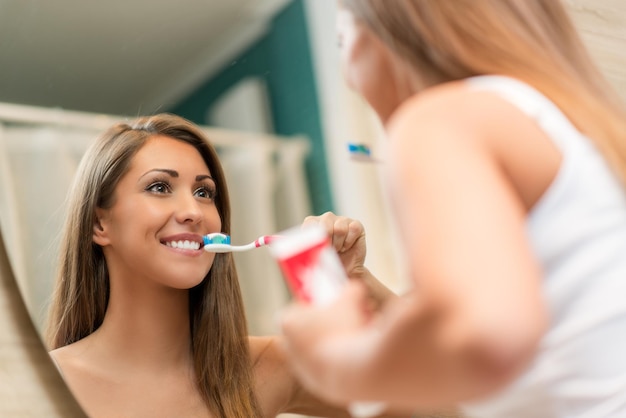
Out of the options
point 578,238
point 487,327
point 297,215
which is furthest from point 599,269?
point 297,215

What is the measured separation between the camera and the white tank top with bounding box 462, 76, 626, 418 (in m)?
0.36

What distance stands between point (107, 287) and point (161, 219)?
78 millimetres

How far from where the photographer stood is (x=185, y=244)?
65 centimetres

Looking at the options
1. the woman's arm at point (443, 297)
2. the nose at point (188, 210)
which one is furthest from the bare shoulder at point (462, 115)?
the nose at point (188, 210)

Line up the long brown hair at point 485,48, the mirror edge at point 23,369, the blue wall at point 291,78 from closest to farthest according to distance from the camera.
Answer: the long brown hair at point 485,48
the mirror edge at point 23,369
the blue wall at point 291,78

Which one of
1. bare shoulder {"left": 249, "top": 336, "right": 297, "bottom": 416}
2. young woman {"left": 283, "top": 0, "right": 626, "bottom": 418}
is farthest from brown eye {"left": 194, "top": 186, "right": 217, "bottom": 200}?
young woman {"left": 283, "top": 0, "right": 626, "bottom": 418}

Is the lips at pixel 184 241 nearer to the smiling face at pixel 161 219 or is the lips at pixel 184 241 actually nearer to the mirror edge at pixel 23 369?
the smiling face at pixel 161 219

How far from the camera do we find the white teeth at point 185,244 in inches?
25.2

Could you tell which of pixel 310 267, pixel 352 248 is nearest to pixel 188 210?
pixel 352 248

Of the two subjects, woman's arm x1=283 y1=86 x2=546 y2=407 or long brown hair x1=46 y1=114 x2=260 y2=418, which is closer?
woman's arm x1=283 y1=86 x2=546 y2=407

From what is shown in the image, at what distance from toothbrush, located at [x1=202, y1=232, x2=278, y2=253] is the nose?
20 millimetres

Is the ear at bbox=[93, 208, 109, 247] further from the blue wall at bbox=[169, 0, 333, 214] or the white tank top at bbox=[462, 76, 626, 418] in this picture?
the white tank top at bbox=[462, 76, 626, 418]

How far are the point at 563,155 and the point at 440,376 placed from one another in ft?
0.47

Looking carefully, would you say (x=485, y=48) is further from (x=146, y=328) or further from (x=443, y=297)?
(x=146, y=328)
